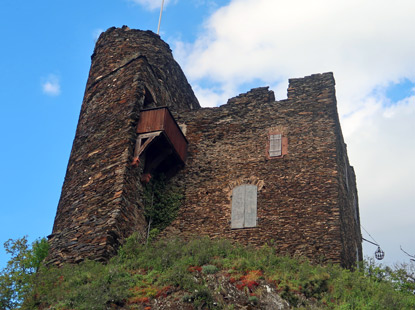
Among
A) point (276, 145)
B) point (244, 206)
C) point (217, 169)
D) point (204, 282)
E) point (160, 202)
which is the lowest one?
point (204, 282)

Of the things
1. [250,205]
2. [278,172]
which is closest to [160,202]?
[250,205]

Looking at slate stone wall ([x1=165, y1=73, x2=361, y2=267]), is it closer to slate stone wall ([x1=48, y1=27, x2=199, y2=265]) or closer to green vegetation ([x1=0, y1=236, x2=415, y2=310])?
green vegetation ([x1=0, y1=236, x2=415, y2=310])

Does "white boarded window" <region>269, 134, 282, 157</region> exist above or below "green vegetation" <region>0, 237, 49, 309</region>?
above

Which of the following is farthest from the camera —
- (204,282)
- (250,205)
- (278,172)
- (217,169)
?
(217,169)

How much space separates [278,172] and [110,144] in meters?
5.50

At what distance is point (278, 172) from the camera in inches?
720

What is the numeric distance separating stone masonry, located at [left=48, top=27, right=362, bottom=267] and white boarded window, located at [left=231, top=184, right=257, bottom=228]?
0.42 feet

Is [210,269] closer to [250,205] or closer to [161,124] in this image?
[250,205]

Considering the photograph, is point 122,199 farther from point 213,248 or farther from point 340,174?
point 340,174

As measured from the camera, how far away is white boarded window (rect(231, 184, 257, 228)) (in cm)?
1775

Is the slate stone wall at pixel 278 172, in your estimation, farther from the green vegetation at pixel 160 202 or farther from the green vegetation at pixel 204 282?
the green vegetation at pixel 204 282

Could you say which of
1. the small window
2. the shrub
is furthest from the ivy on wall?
the shrub

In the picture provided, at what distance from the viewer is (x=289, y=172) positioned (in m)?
18.1

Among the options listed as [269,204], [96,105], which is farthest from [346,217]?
[96,105]
